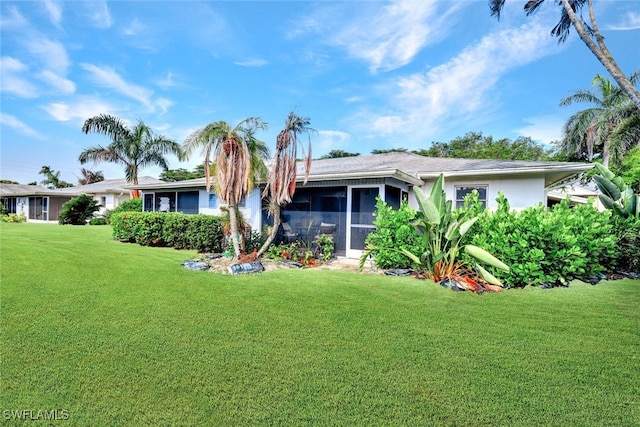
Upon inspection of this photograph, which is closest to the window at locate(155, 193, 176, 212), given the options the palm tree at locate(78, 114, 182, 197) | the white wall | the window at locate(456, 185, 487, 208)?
the white wall

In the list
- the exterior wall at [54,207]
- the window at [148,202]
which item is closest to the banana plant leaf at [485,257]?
the window at [148,202]

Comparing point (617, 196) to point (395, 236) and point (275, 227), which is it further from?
point (275, 227)

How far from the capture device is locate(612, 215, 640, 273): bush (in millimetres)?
7266

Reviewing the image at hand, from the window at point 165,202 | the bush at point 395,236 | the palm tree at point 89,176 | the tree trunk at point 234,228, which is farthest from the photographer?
the palm tree at point 89,176

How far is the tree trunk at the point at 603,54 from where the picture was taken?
10.2 metres

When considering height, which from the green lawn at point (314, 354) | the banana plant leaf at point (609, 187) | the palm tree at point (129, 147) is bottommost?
the green lawn at point (314, 354)

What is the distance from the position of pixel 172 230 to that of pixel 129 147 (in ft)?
Result: 49.6

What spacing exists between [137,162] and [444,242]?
23181mm

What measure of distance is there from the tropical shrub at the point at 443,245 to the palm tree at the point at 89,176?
50.6 metres

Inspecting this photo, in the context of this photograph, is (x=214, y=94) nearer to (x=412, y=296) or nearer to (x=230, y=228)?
(x=230, y=228)

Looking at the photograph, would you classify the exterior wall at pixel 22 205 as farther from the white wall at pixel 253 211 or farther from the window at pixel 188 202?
the white wall at pixel 253 211

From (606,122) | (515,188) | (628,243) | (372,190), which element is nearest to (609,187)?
(628,243)

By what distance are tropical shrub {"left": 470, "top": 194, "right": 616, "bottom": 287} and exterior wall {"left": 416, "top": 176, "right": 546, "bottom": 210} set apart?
3.40 meters

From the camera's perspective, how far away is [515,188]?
1038 centimetres
